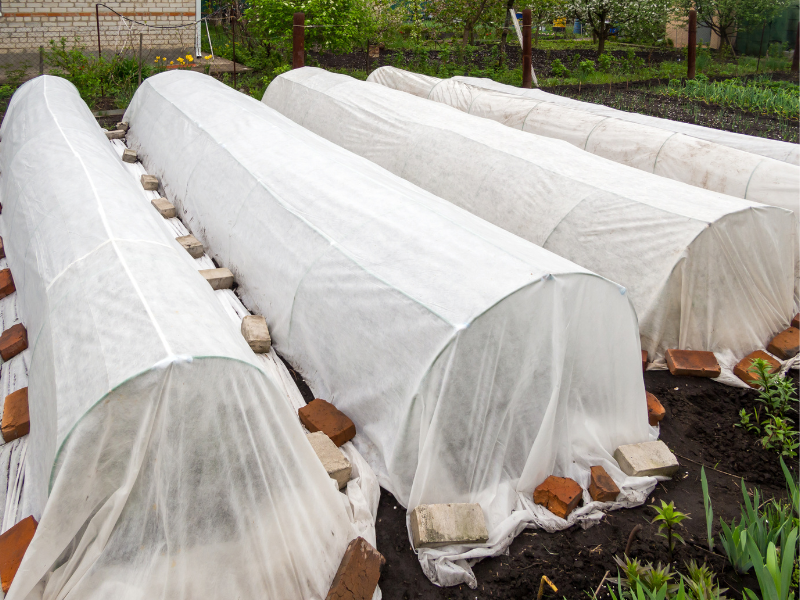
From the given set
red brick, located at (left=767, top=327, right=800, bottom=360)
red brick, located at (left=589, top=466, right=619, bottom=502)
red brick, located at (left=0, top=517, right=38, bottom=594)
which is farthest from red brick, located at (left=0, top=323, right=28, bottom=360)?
red brick, located at (left=767, top=327, right=800, bottom=360)

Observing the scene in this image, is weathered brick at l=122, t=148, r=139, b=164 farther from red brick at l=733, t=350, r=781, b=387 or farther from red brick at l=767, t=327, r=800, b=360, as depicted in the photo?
red brick at l=767, t=327, r=800, b=360

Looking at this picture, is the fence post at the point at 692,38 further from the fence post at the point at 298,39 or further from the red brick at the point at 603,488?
the red brick at the point at 603,488

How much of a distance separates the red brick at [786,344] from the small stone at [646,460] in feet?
5.48

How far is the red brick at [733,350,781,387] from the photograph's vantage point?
159 inches

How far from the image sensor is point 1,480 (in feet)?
9.20

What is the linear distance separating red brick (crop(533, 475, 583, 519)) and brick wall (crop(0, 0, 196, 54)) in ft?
38.9

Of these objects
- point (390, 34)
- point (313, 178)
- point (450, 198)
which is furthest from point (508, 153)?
point (390, 34)

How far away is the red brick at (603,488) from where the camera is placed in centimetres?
305

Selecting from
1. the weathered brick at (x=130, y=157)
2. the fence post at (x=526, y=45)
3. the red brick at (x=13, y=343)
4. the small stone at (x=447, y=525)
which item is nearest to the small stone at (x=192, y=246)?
the red brick at (x=13, y=343)

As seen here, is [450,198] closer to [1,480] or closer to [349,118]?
[349,118]

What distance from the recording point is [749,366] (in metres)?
4.15

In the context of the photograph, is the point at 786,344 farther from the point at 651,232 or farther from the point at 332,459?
the point at 332,459

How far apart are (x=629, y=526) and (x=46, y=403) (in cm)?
273

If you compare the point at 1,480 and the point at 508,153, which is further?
the point at 508,153
